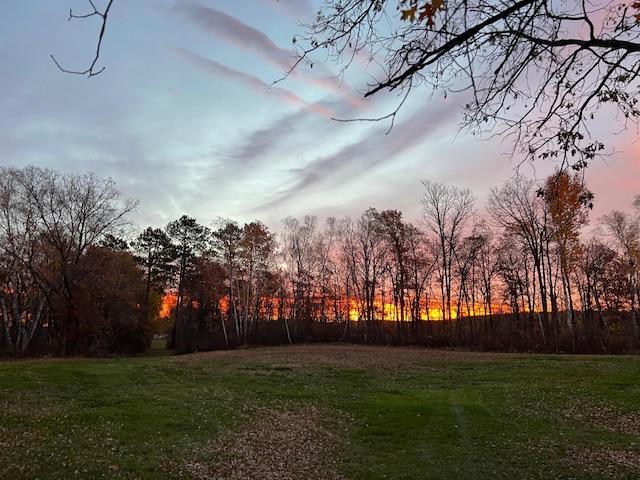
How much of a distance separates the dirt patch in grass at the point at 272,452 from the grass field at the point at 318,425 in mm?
40

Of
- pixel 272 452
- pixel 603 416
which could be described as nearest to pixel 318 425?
pixel 272 452

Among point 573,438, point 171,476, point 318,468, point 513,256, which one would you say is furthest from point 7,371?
point 513,256

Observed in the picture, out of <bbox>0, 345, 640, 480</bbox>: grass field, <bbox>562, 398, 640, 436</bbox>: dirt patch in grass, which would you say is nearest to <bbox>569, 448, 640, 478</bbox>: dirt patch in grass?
<bbox>0, 345, 640, 480</bbox>: grass field

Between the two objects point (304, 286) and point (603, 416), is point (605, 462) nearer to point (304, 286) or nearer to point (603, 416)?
point (603, 416)

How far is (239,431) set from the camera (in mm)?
9477

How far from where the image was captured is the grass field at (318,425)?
23.0ft

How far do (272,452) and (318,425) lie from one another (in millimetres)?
2433

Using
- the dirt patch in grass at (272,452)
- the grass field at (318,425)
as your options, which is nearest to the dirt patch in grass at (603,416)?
the grass field at (318,425)

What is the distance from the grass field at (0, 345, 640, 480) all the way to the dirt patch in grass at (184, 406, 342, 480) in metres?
0.04

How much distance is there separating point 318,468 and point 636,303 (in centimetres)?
3904

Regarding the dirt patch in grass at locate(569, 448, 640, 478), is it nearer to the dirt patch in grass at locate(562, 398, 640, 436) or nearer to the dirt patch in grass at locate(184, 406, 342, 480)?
the dirt patch in grass at locate(562, 398, 640, 436)

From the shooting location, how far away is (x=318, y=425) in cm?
1041

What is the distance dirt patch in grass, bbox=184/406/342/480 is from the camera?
22.9 feet

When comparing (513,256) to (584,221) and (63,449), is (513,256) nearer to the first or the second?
(584,221)
